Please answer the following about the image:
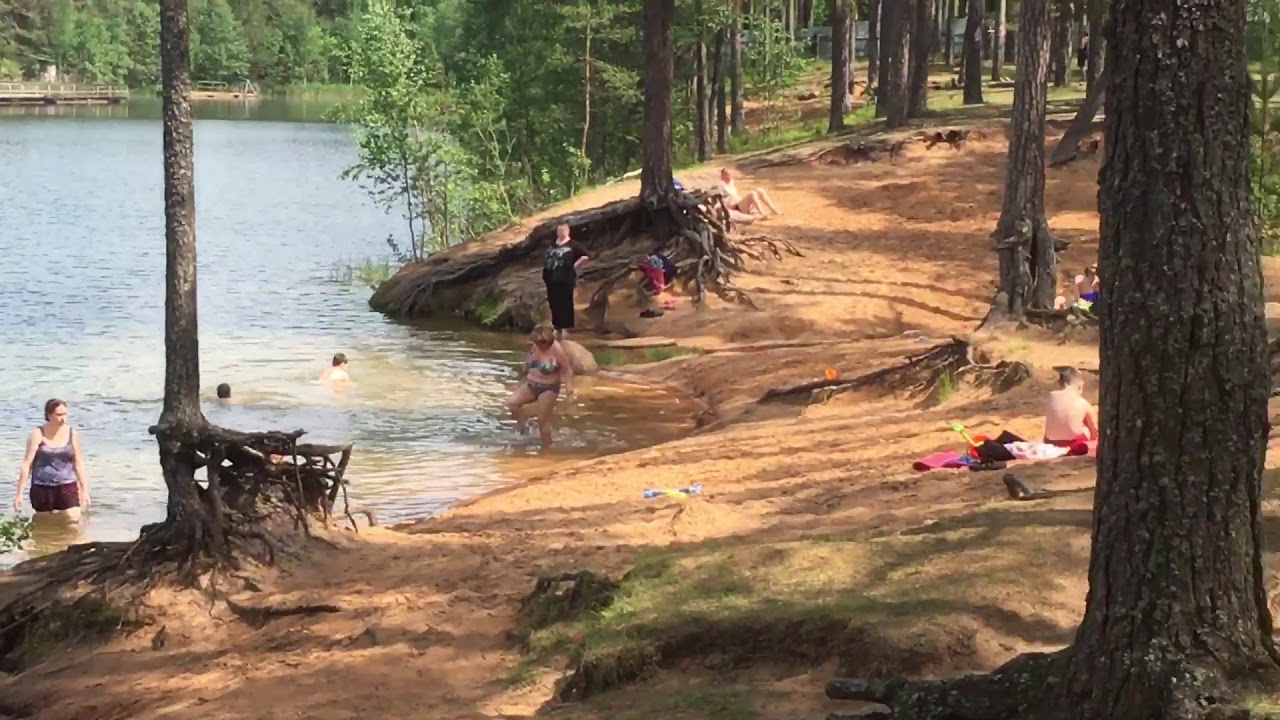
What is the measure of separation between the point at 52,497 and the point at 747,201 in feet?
52.9

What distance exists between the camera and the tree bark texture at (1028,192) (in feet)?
56.9

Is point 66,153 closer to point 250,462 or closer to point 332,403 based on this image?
point 332,403

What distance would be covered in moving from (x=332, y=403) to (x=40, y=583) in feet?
27.4

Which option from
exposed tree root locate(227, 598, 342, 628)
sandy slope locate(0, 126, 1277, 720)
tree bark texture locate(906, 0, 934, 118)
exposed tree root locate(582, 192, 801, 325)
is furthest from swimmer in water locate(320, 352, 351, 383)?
tree bark texture locate(906, 0, 934, 118)

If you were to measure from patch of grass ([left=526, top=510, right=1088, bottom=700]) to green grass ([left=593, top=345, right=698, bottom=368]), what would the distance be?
1258 centimetres

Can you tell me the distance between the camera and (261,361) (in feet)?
70.3

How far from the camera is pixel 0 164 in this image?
A: 5916 centimetres

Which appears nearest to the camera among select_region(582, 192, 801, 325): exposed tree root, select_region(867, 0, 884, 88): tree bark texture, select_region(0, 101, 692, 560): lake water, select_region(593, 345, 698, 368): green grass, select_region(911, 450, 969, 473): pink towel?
select_region(911, 450, 969, 473): pink towel

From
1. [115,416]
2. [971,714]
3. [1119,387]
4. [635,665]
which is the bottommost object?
[115,416]

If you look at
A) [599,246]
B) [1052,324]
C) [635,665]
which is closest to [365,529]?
[635,665]

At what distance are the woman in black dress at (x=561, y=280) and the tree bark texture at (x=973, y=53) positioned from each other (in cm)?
1706

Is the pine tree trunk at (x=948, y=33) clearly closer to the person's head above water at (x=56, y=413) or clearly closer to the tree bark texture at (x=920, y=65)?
the tree bark texture at (x=920, y=65)

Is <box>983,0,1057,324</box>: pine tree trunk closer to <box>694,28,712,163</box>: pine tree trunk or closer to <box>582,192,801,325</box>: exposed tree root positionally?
<box>582,192,801,325</box>: exposed tree root

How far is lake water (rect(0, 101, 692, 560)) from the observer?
15.2m
